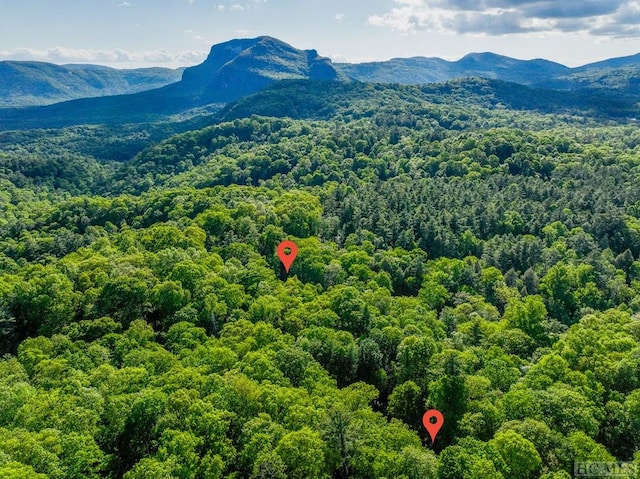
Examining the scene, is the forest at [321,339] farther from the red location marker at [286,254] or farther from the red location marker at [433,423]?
the red location marker at [286,254]

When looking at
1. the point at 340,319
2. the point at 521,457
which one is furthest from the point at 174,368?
the point at 521,457

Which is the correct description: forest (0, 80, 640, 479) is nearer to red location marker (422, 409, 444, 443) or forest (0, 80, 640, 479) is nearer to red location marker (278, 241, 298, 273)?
red location marker (422, 409, 444, 443)

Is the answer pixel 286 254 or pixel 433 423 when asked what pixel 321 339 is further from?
pixel 286 254

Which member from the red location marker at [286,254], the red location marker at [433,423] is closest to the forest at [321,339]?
the red location marker at [433,423]

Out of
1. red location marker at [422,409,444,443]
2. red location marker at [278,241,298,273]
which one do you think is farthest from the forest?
red location marker at [278,241,298,273]

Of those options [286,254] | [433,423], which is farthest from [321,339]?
[286,254]

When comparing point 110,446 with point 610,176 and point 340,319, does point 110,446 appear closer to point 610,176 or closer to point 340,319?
point 340,319
